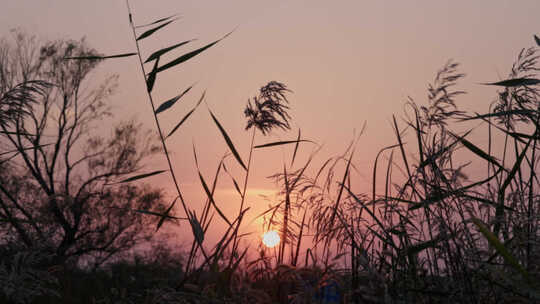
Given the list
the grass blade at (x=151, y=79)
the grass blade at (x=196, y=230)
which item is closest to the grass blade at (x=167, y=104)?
the grass blade at (x=151, y=79)

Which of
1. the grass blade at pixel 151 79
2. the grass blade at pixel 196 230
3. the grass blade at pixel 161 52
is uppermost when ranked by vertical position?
the grass blade at pixel 161 52

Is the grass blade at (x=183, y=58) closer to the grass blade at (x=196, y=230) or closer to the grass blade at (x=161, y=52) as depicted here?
the grass blade at (x=161, y=52)

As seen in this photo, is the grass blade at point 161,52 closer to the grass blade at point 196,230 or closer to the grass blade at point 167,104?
the grass blade at point 167,104

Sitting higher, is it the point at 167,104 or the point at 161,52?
the point at 161,52

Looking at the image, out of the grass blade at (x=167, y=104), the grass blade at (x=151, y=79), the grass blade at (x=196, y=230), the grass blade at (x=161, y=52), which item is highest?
the grass blade at (x=161, y=52)

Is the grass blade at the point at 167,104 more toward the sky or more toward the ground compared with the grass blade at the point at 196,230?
more toward the sky

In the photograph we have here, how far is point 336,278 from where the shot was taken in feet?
5.07

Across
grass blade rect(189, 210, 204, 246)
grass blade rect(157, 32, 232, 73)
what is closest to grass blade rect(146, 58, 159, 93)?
grass blade rect(157, 32, 232, 73)

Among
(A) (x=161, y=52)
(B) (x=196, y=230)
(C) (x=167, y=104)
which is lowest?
(B) (x=196, y=230)

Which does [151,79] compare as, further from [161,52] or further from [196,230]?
[196,230]

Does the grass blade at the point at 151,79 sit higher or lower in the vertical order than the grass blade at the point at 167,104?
higher

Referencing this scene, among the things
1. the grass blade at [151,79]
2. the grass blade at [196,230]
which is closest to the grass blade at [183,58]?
the grass blade at [151,79]

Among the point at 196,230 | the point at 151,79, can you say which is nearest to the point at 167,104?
the point at 151,79

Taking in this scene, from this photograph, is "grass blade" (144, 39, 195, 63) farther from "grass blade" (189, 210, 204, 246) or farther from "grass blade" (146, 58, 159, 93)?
"grass blade" (189, 210, 204, 246)
